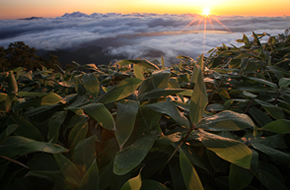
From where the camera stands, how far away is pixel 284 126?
0.26 meters

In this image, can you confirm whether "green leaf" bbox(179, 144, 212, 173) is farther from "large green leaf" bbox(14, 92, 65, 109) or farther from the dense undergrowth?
"large green leaf" bbox(14, 92, 65, 109)

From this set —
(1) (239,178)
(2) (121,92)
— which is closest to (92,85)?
(2) (121,92)

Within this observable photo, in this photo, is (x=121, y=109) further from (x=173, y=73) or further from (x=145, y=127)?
(x=173, y=73)

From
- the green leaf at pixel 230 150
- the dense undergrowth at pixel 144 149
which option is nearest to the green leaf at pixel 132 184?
the dense undergrowth at pixel 144 149

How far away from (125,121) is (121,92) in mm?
85

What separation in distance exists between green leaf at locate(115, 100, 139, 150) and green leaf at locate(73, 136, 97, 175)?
Answer: 0.05 meters

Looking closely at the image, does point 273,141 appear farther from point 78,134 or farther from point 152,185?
point 78,134

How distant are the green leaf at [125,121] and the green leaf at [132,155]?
1 centimetres

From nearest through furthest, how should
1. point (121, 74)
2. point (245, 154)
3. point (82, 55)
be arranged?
point (245, 154) < point (121, 74) < point (82, 55)

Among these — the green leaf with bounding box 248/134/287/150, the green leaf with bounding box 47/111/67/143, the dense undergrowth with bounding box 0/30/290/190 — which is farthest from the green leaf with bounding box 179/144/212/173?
the green leaf with bounding box 47/111/67/143

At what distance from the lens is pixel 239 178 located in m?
0.23

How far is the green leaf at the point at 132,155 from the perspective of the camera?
0.60 feet

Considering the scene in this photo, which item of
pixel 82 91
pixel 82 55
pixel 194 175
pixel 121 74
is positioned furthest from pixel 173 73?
pixel 82 55

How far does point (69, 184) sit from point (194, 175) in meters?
0.17
